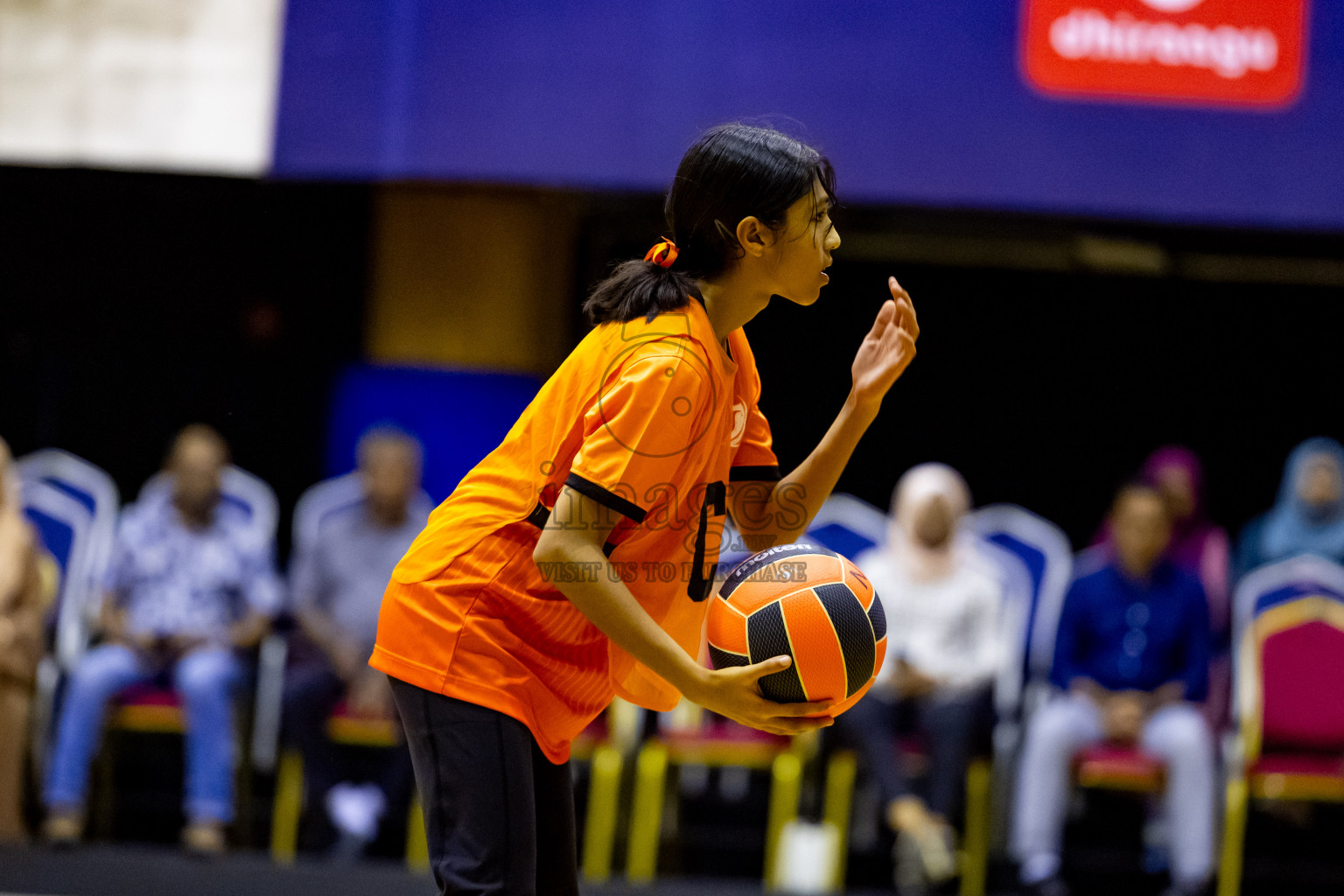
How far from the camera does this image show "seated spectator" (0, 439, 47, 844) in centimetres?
500

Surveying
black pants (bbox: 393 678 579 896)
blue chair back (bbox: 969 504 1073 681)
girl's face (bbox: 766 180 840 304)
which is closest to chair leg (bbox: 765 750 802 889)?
blue chair back (bbox: 969 504 1073 681)

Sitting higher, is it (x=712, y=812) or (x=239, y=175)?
(x=239, y=175)

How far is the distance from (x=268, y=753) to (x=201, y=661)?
478 mm

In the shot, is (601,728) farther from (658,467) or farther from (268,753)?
(658,467)

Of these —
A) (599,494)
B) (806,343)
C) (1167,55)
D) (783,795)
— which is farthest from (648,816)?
(1167,55)

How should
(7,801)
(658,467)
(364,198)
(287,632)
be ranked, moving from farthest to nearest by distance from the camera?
(364,198), (287,632), (7,801), (658,467)

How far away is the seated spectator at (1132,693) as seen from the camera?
479 cm

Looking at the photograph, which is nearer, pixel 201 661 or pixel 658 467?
pixel 658 467

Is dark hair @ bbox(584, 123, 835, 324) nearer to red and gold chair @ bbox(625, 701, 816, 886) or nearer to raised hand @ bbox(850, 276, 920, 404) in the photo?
raised hand @ bbox(850, 276, 920, 404)

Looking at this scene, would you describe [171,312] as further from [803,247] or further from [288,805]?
[803,247]

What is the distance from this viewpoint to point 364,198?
21.2ft

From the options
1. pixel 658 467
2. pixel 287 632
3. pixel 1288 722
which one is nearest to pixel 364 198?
pixel 287 632

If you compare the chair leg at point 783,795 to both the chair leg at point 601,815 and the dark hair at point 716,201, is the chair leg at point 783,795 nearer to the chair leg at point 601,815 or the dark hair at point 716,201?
the chair leg at point 601,815

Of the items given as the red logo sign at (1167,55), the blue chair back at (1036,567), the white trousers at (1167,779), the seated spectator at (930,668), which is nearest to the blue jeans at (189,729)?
the seated spectator at (930,668)
